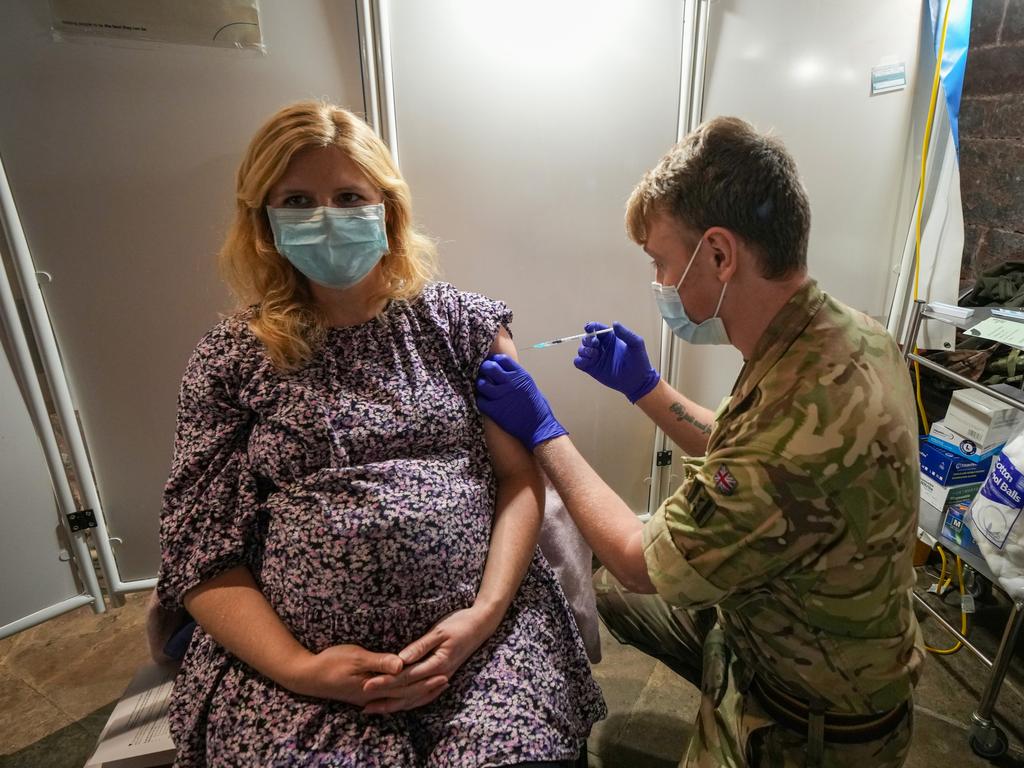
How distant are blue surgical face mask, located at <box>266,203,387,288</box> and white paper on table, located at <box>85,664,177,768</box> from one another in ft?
3.01

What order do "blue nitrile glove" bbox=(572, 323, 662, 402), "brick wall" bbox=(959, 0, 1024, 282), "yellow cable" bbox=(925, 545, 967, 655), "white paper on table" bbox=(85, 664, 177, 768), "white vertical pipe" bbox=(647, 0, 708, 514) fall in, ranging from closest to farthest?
1. "white paper on table" bbox=(85, 664, 177, 768)
2. "blue nitrile glove" bbox=(572, 323, 662, 402)
3. "white vertical pipe" bbox=(647, 0, 708, 514)
4. "yellow cable" bbox=(925, 545, 967, 655)
5. "brick wall" bbox=(959, 0, 1024, 282)

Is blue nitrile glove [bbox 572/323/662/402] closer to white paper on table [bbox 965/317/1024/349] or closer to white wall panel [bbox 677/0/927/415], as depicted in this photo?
white wall panel [bbox 677/0/927/415]

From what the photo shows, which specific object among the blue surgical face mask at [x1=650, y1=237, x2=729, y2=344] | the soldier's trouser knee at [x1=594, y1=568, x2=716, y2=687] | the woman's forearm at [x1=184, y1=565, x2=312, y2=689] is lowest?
the soldier's trouser knee at [x1=594, y1=568, x2=716, y2=687]

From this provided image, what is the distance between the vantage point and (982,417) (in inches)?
65.6

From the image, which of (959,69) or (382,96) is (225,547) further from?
(959,69)

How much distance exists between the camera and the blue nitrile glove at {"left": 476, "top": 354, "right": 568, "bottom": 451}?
1.24m

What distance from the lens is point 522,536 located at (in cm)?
119

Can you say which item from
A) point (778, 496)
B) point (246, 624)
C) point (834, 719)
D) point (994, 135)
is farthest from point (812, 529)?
point (994, 135)

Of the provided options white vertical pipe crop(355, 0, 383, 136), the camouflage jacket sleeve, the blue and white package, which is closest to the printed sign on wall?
white vertical pipe crop(355, 0, 383, 136)

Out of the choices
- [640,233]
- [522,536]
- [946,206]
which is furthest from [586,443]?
[946,206]

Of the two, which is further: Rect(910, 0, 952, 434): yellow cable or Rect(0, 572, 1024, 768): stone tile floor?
Rect(910, 0, 952, 434): yellow cable

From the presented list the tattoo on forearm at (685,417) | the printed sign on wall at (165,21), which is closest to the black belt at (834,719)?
the tattoo on forearm at (685,417)

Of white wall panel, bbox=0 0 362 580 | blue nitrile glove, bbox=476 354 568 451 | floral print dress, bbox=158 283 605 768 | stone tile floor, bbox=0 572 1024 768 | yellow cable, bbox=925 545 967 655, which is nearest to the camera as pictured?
floral print dress, bbox=158 283 605 768

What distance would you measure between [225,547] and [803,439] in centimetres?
97
